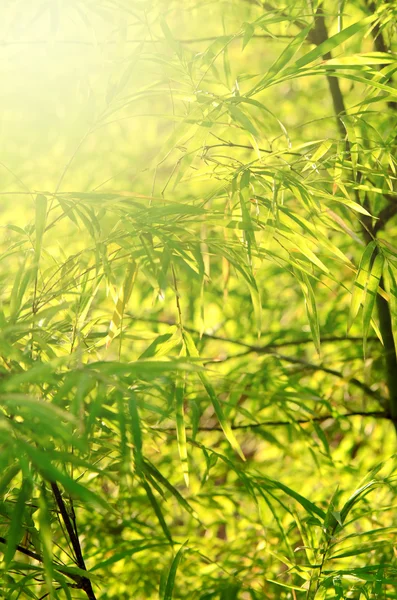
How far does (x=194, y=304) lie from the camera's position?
4.12ft

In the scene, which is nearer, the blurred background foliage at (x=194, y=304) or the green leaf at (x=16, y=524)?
the green leaf at (x=16, y=524)

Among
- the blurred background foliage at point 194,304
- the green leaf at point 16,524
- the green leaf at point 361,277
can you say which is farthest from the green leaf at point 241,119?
the green leaf at point 16,524

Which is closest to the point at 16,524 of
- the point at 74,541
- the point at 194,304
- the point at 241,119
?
the point at 74,541

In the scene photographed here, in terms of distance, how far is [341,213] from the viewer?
1031 mm

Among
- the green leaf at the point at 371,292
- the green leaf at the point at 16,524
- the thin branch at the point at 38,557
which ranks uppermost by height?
the green leaf at the point at 371,292

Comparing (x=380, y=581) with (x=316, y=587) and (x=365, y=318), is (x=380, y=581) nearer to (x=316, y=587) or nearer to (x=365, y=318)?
(x=316, y=587)

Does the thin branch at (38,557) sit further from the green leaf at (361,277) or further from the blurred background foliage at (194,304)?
the green leaf at (361,277)

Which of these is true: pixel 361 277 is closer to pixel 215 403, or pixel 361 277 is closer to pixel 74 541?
pixel 215 403

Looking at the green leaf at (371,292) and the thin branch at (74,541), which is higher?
the green leaf at (371,292)

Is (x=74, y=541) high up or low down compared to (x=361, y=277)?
down

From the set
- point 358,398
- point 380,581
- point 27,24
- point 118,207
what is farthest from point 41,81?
point 380,581

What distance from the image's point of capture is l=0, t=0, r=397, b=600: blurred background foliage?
61cm

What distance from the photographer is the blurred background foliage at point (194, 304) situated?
61cm

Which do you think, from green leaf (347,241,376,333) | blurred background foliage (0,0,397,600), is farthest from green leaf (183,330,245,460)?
green leaf (347,241,376,333)
